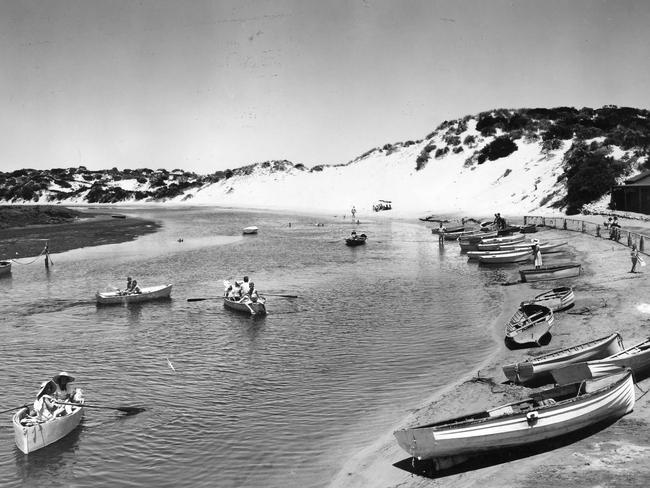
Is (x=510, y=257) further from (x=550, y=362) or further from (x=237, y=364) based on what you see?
(x=237, y=364)

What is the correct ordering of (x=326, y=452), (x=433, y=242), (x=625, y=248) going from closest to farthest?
1. (x=326, y=452)
2. (x=625, y=248)
3. (x=433, y=242)

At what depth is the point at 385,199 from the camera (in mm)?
127938

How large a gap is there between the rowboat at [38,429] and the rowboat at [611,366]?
14.3m

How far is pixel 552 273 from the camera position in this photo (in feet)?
118

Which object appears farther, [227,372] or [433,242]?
[433,242]

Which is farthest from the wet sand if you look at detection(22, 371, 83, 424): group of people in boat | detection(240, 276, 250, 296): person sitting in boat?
detection(22, 371, 83, 424): group of people in boat

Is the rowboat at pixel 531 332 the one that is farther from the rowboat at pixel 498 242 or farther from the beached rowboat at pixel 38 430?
the rowboat at pixel 498 242

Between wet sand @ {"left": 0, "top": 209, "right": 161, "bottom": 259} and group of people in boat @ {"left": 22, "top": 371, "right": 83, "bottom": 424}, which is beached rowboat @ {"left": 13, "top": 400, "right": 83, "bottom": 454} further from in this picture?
wet sand @ {"left": 0, "top": 209, "right": 161, "bottom": 259}

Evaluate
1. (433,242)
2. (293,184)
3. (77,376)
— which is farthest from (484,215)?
(293,184)

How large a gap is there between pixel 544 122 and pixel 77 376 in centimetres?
12055

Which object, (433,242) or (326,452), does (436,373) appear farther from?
(433,242)

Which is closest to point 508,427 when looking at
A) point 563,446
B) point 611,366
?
point 563,446

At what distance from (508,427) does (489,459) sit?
0.91 meters

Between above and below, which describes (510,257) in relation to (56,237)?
above
